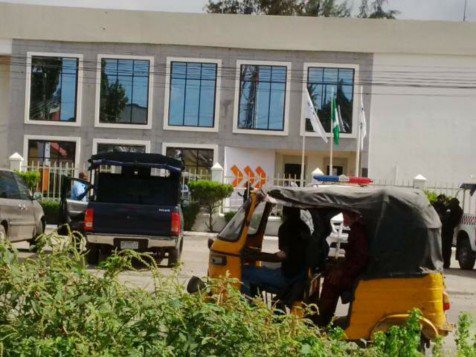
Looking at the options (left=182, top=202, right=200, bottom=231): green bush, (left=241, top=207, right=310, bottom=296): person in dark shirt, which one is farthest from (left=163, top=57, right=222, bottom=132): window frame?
(left=241, top=207, right=310, bottom=296): person in dark shirt

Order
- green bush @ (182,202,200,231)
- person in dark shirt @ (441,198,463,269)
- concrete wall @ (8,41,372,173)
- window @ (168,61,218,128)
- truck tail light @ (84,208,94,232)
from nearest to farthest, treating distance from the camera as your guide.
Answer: truck tail light @ (84,208,94,232) → person in dark shirt @ (441,198,463,269) → green bush @ (182,202,200,231) → concrete wall @ (8,41,372,173) → window @ (168,61,218,128)

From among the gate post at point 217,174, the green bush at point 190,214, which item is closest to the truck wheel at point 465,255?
the green bush at point 190,214

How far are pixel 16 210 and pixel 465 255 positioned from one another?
34.9 feet

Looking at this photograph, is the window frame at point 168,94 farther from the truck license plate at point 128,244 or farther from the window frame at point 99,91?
the truck license plate at point 128,244

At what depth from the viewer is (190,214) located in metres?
30.2

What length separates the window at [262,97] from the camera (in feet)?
129

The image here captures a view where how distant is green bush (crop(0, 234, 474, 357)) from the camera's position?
453cm

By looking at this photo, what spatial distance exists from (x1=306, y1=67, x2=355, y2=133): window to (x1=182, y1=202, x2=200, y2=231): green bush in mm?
10514

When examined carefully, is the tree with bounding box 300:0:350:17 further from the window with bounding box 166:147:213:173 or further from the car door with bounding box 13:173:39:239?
the car door with bounding box 13:173:39:239

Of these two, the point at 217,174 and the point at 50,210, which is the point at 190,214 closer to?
the point at 217,174

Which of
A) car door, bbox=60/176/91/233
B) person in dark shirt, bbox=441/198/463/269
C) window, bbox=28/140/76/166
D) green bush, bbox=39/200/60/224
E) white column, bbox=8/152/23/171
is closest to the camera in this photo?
car door, bbox=60/176/91/233

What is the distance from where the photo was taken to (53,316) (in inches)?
181

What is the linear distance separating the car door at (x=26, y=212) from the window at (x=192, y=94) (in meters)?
21.1

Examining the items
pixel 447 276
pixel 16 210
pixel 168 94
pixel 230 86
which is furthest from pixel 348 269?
pixel 168 94
